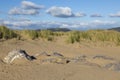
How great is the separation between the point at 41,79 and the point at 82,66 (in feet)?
7.18

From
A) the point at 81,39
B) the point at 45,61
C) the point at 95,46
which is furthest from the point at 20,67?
the point at 81,39

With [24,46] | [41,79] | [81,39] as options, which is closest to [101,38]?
[81,39]

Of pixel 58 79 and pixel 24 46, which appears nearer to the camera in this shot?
pixel 58 79

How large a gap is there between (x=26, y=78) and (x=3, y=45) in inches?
271

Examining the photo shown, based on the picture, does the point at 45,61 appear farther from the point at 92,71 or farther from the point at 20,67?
the point at 92,71


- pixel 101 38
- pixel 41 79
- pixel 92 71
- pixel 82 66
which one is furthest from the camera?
pixel 101 38

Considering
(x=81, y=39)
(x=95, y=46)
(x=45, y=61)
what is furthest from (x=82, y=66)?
(x=81, y=39)

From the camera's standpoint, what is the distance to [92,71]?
1090cm

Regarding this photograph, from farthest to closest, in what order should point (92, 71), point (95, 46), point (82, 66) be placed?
point (95, 46) < point (82, 66) < point (92, 71)

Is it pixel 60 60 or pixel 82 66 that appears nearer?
pixel 82 66

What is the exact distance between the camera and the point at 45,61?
12.4m

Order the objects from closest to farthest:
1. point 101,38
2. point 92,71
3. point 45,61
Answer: point 92,71
point 45,61
point 101,38

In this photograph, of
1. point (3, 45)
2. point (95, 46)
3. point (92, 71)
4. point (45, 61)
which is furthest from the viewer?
point (95, 46)

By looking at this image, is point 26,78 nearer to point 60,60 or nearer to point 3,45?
point 60,60
